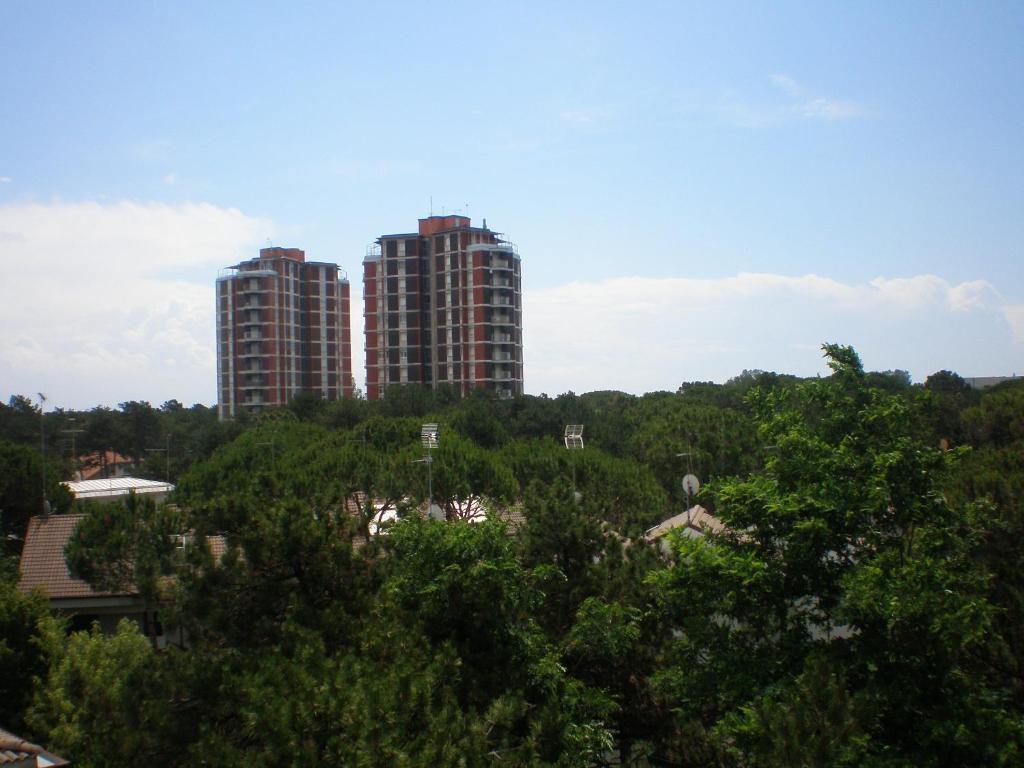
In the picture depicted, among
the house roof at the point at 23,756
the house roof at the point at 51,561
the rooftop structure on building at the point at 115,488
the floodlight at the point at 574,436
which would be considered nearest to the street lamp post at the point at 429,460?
the house roof at the point at 51,561

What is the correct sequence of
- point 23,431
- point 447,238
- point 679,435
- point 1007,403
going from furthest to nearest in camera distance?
point 447,238 < point 23,431 < point 679,435 < point 1007,403

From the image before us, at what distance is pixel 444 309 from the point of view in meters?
67.6

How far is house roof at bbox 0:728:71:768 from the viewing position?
24.8ft

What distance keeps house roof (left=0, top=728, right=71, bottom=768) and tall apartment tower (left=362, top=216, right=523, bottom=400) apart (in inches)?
2194

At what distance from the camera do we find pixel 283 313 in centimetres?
7675

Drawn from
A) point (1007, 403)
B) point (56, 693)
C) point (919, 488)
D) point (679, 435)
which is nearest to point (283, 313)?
point (679, 435)

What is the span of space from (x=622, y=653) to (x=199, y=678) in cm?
523

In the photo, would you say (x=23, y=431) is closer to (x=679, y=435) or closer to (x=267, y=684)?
(x=679, y=435)

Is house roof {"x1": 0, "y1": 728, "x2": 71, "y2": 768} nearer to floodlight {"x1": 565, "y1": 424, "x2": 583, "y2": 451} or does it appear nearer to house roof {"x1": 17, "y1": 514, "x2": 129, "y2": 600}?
house roof {"x1": 17, "y1": 514, "x2": 129, "y2": 600}

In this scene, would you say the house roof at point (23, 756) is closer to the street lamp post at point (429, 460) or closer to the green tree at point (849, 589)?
the green tree at point (849, 589)

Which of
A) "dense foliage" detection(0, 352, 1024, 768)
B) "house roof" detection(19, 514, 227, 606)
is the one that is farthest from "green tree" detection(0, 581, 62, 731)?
"house roof" detection(19, 514, 227, 606)

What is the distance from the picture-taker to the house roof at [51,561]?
69.4 ft

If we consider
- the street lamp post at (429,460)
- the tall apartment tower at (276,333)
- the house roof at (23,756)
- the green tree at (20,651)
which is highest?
the tall apartment tower at (276,333)

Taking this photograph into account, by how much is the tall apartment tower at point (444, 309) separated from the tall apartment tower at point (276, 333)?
9.68 m
